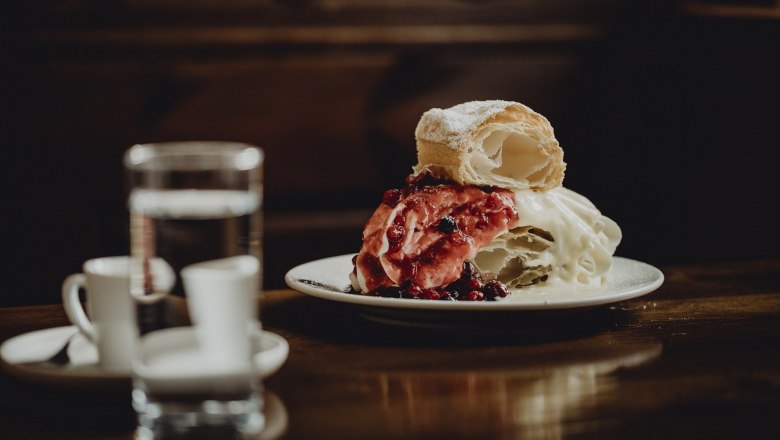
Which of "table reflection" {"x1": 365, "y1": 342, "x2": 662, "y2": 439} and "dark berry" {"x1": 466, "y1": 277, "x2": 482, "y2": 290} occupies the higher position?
"dark berry" {"x1": 466, "y1": 277, "x2": 482, "y2": 290}

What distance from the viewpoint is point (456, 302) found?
114cm

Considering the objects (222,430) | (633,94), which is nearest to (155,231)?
(222,430)

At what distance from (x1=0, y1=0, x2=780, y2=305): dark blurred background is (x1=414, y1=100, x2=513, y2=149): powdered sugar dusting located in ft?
5.22

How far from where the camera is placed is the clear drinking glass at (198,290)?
2.58ft

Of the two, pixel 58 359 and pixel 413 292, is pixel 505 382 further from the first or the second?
pixel 58 359

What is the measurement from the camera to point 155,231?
800 millimetres

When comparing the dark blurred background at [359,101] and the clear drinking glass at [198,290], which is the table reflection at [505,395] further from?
the dark blurred background at [359,101]

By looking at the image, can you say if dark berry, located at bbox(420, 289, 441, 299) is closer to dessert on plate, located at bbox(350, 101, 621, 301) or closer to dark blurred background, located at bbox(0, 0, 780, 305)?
dessert on plate, located at bbox(350, 101, 621, 301)

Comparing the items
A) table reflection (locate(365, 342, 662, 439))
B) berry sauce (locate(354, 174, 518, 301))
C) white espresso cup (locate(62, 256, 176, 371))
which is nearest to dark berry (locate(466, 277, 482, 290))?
berry sauce (locate(354, 174, 518, 301))

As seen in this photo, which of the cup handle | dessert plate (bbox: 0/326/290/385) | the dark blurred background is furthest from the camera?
the dark blurred background

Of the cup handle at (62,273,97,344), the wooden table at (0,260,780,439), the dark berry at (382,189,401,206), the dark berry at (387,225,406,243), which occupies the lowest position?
the wooden table at (0,260,780,439)

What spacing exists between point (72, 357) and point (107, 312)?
83mm

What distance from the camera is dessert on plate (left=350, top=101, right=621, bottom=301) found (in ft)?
4.30

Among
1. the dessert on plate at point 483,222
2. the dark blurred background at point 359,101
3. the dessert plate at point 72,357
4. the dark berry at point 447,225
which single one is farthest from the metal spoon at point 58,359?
the dark blurred background at point 359,101
